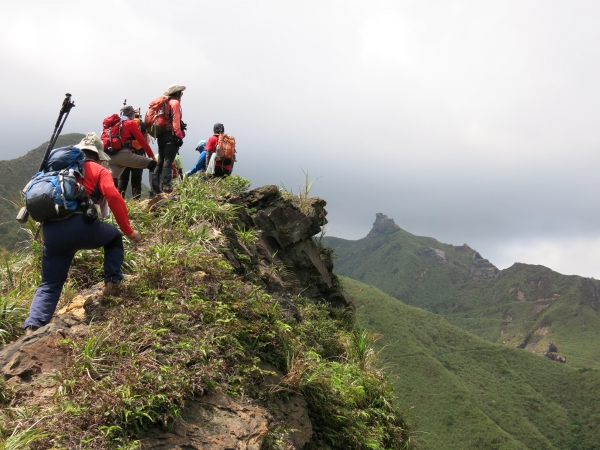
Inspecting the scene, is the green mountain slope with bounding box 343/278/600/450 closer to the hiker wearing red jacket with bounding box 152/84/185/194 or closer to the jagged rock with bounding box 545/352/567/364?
the jagged rock with bounding box 545/352/567/364

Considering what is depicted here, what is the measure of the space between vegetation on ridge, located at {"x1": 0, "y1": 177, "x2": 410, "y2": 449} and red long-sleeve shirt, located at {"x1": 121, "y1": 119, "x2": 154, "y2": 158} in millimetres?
1290

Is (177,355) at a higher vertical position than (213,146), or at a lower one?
lower

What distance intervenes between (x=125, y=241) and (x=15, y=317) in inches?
65.4

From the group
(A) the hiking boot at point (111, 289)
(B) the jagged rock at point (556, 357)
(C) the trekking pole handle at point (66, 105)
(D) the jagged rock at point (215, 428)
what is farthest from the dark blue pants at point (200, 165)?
(B) the jagged rock at point (556, 357)

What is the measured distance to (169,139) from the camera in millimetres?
8773

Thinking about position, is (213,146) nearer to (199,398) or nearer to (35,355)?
(35,355)

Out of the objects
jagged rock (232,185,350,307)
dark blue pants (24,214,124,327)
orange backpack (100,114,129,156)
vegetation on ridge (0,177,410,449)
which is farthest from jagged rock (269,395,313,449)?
orange backpack (100,114,129,156)

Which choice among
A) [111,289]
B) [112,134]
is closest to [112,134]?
[112,134]

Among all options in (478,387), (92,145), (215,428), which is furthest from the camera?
(478,387)

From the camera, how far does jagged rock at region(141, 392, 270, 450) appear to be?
3145 mm

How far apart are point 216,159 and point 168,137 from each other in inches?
44.1

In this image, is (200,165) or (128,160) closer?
(128,160)

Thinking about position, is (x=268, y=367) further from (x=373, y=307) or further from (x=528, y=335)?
(x=528, y=335)

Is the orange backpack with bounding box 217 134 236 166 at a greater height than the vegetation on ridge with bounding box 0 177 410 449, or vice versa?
the orange backpack with bounding box 217 134 236 166
